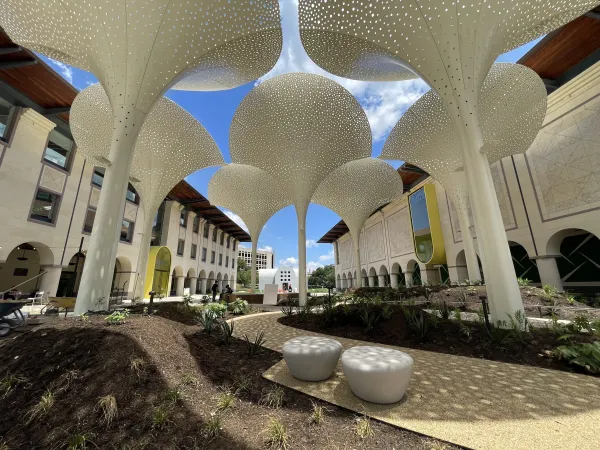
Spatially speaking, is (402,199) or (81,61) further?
(402,199)

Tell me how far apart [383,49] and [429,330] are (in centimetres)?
800

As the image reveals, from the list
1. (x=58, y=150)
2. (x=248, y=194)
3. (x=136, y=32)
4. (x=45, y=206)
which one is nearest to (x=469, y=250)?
(x=248, y=194)

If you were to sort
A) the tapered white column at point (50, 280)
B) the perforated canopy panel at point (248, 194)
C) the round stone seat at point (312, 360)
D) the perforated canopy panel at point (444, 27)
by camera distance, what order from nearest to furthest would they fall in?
1. the round stone seat at point (312, 360)
2. the perforated canopy panel at point (444, 27)
3. the tapered white column at point (50, 280)
4. the perforated canopy panel at point (248, 194)

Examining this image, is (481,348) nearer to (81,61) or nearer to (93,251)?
(93,251)

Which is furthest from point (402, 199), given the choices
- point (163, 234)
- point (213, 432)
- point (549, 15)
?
point (213, 432)

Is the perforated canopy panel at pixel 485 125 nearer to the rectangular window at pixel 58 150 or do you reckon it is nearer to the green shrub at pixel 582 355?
the green shrub at pixel 582 355

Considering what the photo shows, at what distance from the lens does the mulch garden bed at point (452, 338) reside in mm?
4298

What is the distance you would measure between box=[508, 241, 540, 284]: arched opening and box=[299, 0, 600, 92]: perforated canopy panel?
12.3 meters

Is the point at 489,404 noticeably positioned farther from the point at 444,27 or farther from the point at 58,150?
the point at 58,150

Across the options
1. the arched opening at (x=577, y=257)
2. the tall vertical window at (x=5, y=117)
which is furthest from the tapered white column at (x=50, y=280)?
the arched opening at (x=577, y=257)

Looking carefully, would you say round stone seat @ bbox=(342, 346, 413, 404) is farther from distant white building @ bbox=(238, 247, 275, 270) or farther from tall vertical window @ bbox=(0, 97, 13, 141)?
distant white building @ bbox=(238, 247, 275, 270)

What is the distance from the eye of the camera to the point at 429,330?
5508 millimetres

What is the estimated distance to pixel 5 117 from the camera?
12219 millimetres

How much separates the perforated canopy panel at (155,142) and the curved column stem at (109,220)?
5.17 meters
